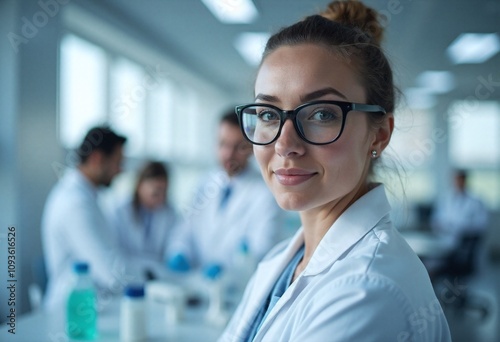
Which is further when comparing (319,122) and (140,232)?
(140,232)

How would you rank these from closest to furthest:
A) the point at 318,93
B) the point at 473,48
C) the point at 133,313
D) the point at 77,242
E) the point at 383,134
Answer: the point at 318,93 < the point at 383,134 < the point at 133,313 < the point at 77,242 < the point at 473,48

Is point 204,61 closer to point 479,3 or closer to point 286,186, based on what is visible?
point 479,3

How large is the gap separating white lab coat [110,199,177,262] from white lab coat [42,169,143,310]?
28.5 inches

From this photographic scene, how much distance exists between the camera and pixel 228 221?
8.73 feet

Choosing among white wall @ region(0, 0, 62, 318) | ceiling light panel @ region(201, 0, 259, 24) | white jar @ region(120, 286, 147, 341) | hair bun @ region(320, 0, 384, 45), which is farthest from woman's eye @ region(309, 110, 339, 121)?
ceiling light panel @ region(201, 0, 259, 24)

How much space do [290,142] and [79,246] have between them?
1.78 meters

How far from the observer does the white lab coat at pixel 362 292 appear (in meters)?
0.71

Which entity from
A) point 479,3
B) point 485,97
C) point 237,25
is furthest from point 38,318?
point 485,97

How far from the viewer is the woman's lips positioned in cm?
94

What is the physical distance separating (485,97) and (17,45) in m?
8.30

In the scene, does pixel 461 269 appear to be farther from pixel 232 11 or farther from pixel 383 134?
pixel 383 134

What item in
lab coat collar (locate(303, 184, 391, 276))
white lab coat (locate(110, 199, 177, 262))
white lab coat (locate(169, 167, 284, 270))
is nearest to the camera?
lab coat collar (locate(303, 184, 391, 276))

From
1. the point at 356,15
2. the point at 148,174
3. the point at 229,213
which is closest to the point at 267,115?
the point at 356,15

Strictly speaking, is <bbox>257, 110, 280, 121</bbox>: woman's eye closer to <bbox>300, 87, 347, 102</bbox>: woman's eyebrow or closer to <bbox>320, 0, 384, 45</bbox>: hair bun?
<bbox>300, 87, 347, 102</bbox>: woman's eyebrow
